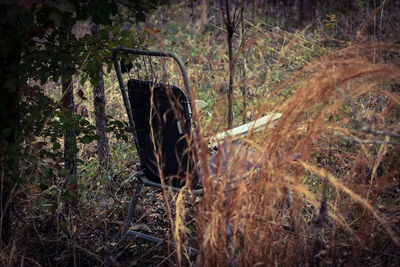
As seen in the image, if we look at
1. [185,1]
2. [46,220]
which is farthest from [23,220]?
[185,1]

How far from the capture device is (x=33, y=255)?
2229 mm

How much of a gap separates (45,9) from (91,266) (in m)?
1.27

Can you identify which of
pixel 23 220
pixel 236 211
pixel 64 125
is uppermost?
pixel 64 125

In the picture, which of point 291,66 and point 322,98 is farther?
point 291,66

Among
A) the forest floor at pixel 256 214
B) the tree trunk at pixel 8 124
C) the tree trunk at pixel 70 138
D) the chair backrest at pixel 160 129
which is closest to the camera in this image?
the forest floor at pixel 256 214

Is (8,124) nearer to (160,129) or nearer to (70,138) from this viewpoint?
(70,138)

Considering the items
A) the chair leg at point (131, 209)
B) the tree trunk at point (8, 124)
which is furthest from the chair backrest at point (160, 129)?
the tree trunk at point (8, 124)

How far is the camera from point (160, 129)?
2035 mm

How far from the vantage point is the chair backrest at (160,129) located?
2.07 m

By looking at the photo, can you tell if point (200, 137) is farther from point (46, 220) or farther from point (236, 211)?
point (46, 220)

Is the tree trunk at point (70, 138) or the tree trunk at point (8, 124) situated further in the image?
the tree trunk at point (70, 138)

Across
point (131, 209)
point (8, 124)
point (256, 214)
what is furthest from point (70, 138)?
point (256, 214)

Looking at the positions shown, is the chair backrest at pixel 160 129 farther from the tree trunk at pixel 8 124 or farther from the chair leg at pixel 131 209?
the tree trunk at pixel 8 124

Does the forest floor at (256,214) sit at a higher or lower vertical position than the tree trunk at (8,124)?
lower
